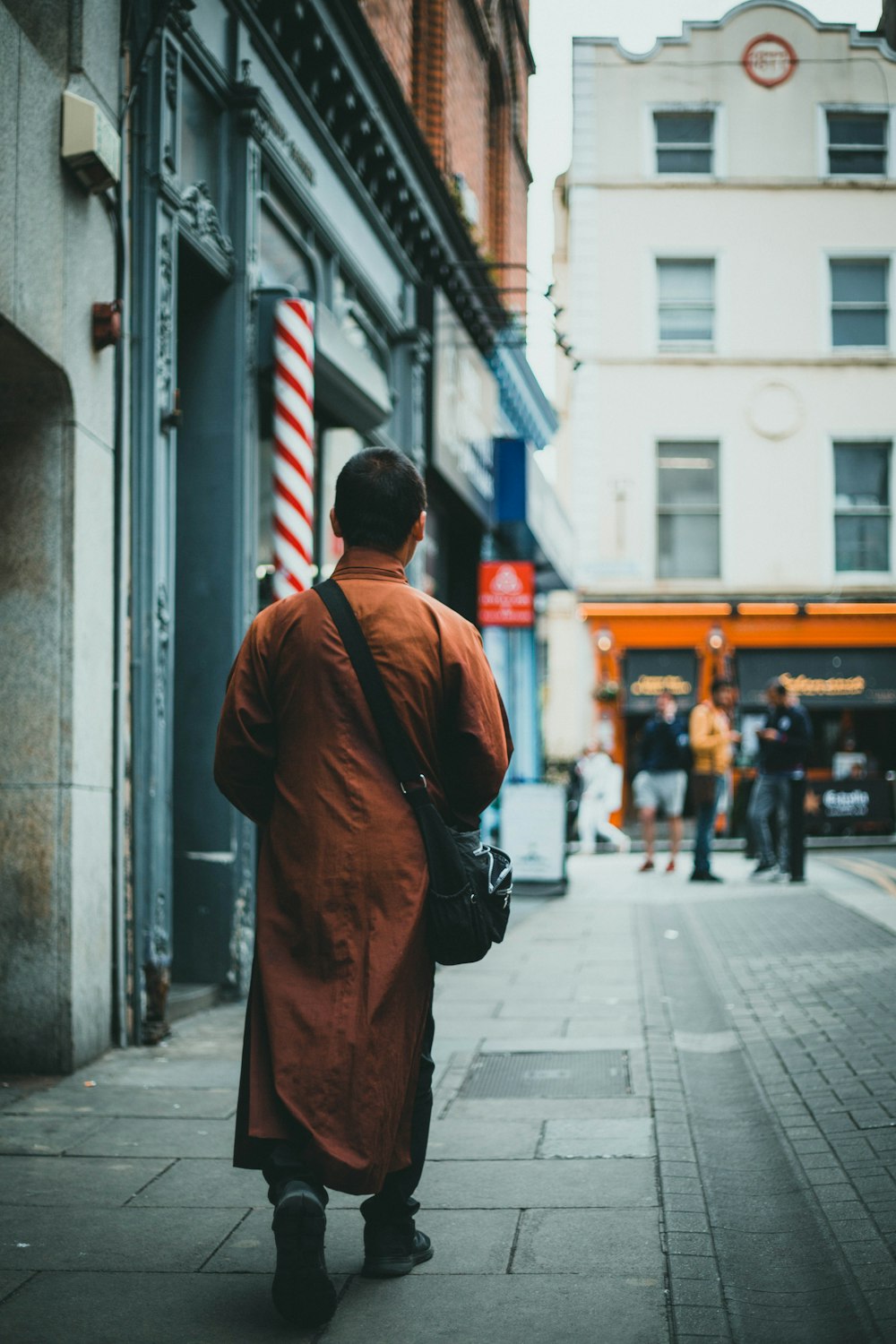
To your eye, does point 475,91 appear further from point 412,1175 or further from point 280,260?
point 412,1175

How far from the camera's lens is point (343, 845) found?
142 inches

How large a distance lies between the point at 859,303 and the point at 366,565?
2542 cm

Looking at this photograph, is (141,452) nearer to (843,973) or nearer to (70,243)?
(70,243)

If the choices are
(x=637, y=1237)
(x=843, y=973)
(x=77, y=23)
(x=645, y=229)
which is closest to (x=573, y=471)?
(x=645, y=229)

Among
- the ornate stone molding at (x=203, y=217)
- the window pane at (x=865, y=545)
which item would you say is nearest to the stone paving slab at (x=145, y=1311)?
the ornate stone molding at (x=203, y=217)

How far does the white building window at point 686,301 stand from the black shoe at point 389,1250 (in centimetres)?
2532

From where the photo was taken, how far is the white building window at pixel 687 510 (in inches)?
1078

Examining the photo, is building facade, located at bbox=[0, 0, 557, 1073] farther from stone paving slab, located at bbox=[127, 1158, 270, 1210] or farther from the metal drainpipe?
stone paving slab, located at bbox=[127, 1158, 270, 1210]

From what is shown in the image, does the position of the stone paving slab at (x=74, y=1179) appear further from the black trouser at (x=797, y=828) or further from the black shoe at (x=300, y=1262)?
the black trouser at (x=797, y=828)

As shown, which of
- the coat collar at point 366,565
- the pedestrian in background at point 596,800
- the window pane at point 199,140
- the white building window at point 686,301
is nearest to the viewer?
the coat collar at point 366,565

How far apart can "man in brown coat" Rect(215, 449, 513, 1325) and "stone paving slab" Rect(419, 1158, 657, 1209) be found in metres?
0.56

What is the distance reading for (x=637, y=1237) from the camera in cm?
400

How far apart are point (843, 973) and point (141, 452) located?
4.44 m

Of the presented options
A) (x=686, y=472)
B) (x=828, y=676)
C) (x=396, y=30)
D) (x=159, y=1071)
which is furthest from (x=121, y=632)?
(x=686, y=472)
